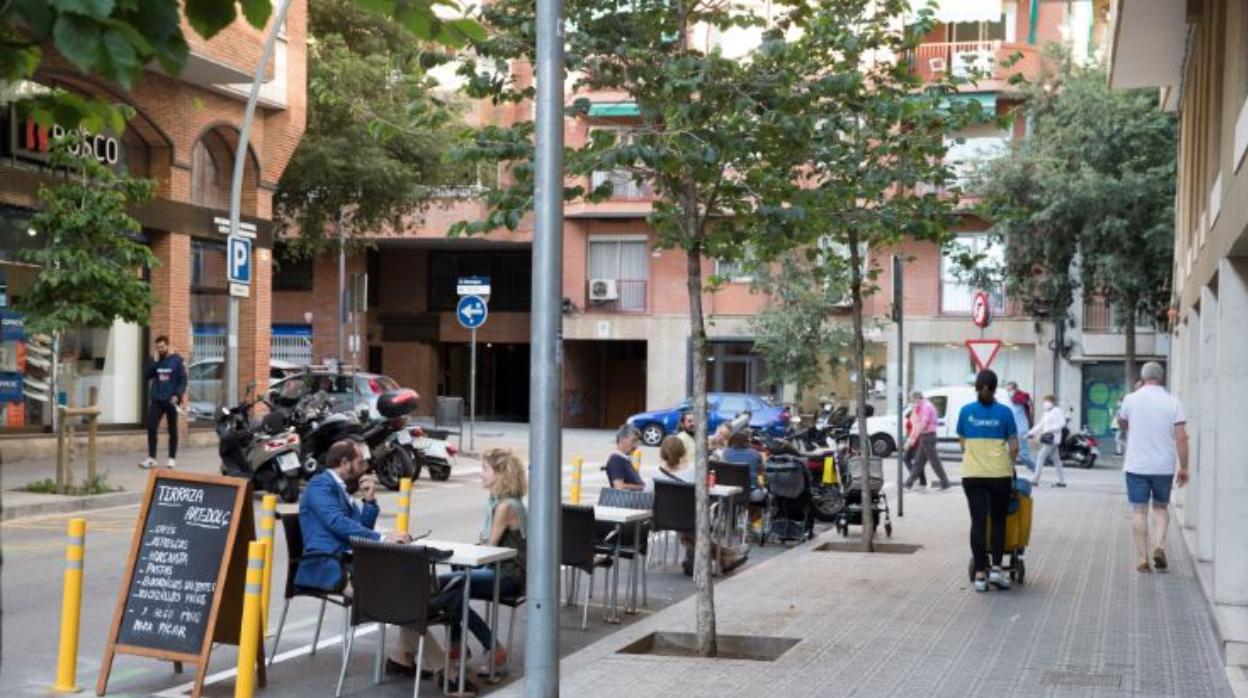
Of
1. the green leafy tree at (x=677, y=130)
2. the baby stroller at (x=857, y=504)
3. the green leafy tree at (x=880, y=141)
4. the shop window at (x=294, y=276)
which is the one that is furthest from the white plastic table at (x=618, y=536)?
the shop window at (x=294, y=276)

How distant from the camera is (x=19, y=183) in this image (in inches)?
870

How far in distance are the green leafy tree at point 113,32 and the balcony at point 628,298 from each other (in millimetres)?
43026

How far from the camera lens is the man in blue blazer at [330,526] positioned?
916 centimetres

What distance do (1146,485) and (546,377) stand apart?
7.87 m

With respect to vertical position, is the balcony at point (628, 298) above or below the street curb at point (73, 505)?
above

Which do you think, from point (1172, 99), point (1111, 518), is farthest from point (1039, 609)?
point (1172, 99)

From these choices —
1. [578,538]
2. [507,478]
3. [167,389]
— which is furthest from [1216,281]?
[167,389]

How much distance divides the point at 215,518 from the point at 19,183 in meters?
15.7

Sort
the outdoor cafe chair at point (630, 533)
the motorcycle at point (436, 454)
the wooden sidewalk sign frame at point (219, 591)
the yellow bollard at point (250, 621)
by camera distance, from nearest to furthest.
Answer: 1. the yellow bollard at point (250, 621)
2. the wooden sidewalk sign frame at point (219, 591)
3. the outdoor cafe chair at point (630, 533)
4. the motorcycle at point (436, 454)

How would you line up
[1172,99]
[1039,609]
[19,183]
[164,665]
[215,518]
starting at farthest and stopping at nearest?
1. [1172,99]
2. [19,183]
3. [1039,609]
4. [164,665]
5. [215,518]

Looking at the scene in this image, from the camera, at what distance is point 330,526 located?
9180 mm

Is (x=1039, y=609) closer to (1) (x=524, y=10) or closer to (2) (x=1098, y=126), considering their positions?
(1) (x=524, y=10)

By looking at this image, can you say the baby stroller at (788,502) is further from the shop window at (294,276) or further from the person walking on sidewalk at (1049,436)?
the shop window at (294,276)

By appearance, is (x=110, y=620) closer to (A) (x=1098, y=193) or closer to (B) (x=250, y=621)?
(B) (x=250, y=621)
